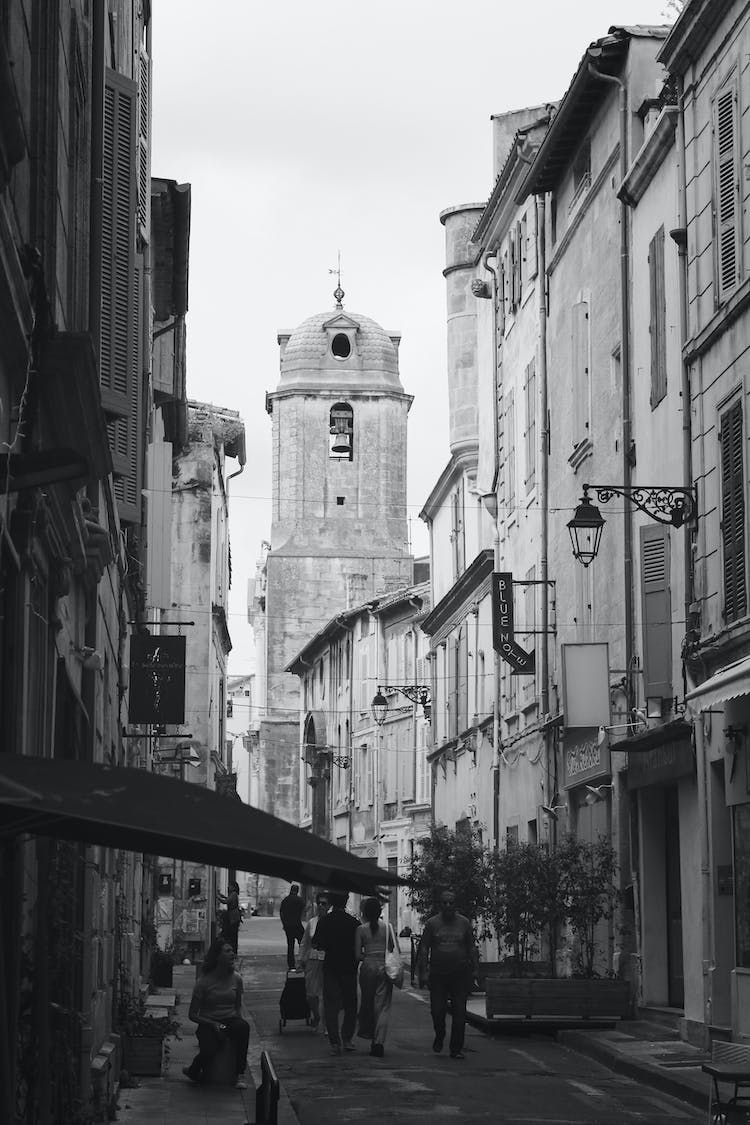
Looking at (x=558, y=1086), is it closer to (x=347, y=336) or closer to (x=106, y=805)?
(x=106, y=805)

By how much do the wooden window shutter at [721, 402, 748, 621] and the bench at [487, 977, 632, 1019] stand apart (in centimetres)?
487

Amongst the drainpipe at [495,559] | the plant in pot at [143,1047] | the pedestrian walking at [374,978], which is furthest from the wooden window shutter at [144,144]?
the drainpipe at [495,559]

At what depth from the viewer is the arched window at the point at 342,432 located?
82.0 m

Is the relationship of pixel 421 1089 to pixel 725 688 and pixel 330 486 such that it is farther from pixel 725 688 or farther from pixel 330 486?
pixel 330 486

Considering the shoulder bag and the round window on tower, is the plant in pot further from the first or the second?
the round window on tower

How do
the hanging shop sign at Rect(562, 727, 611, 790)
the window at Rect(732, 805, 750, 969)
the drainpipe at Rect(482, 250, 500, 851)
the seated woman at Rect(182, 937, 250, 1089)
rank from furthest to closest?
1. the drainpipe at Rect(482, 250, 500, 851)
2. the hanging shop sign at Rect(562, 727, 611, 790)
3. the window at Rect(732, 805, 750, 969)
4. the seated woman at Rect(182, 937, 250, 1089)

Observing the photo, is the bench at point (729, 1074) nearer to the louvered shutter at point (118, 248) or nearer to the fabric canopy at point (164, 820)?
the fabric canopy at point (164, 820)

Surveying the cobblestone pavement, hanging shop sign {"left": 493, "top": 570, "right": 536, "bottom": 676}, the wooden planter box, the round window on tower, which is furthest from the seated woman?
the round window on tower

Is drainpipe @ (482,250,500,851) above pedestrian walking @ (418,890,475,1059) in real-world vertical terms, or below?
above

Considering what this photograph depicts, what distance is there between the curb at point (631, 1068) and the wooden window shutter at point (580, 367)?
929cm

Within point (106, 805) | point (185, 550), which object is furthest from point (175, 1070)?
point (185, 550)

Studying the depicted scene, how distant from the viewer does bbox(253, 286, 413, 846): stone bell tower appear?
82062mm

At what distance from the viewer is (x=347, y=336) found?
278 feet

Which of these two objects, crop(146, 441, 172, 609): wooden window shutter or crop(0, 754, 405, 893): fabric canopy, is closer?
crop(0, 754, 405, 893): fabric canopy
